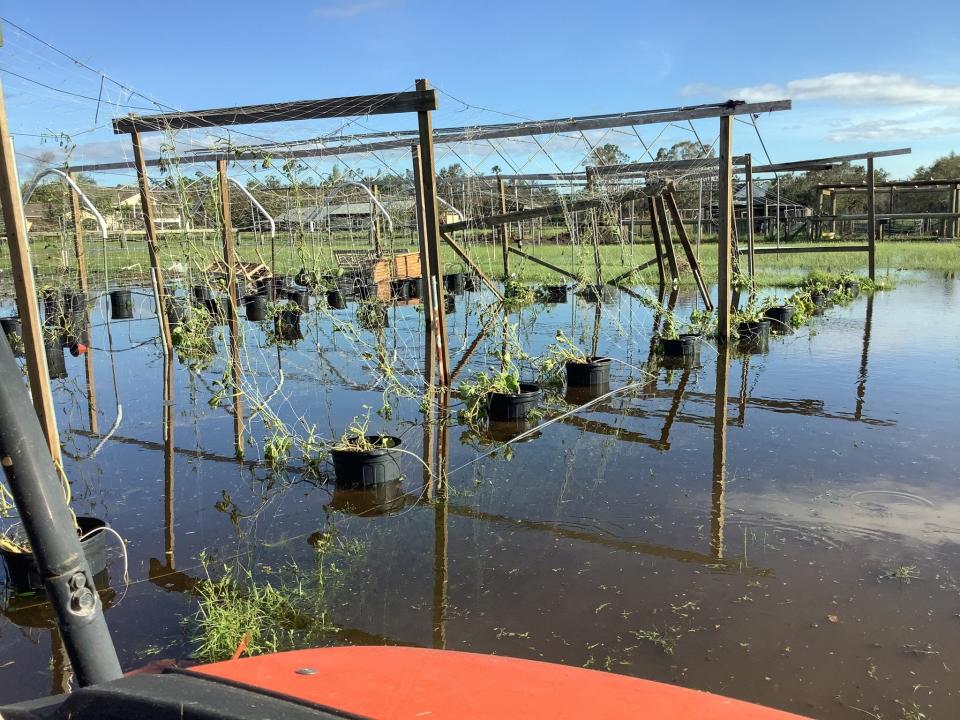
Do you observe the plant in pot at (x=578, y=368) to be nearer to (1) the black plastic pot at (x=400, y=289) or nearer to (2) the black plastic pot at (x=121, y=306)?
(1) the black plastic pot at (x=400, y=289)

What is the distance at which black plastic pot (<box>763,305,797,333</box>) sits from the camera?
11.4 meters

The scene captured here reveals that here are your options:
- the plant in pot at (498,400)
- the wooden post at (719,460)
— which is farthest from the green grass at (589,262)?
the plant in pot at (498,400)

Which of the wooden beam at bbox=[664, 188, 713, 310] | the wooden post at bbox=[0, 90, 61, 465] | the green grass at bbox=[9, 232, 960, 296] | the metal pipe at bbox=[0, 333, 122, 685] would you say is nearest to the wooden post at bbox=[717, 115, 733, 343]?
the wooden beam at bbox=[664, 188, 713, 310]

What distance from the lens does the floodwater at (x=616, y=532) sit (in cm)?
312

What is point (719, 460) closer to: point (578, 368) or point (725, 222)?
point (578, 368)

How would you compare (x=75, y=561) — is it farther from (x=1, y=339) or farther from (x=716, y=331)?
(x=716, y=331)

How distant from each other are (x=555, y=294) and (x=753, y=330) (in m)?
7.07

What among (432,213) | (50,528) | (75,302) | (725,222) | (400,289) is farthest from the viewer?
(400,289)

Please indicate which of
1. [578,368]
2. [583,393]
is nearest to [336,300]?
[578,368]

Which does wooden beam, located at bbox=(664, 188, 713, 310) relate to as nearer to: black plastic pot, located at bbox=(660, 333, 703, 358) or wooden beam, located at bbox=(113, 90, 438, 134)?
black plastic pot, located at bbox=(660, 333, 703, 358)

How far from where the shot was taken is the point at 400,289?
17734mm

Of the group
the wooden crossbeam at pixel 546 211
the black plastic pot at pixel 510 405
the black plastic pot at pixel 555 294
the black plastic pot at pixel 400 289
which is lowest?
the black plastic pot at pixel 510 405

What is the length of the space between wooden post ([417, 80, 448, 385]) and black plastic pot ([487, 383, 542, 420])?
35.4 inches

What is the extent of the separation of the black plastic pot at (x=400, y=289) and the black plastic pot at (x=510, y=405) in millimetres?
10031
